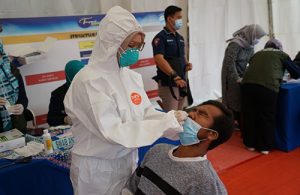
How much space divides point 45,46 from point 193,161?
2.30 m

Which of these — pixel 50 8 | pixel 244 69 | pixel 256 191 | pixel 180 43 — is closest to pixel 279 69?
pixel 244 69

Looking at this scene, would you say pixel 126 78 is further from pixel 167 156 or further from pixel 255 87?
pixel 255 87

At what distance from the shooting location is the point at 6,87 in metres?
2.25

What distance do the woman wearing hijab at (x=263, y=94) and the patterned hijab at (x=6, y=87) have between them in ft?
7.21

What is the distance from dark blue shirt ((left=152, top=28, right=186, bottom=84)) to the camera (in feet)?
10.8

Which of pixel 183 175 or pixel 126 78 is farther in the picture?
pixel 126 78

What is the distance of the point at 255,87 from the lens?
3.13m

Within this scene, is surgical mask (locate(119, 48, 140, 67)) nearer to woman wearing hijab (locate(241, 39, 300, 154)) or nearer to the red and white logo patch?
the red and white logo patch

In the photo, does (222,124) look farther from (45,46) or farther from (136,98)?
(45,46)

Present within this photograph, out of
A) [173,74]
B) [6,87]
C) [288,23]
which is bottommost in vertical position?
[173,74]

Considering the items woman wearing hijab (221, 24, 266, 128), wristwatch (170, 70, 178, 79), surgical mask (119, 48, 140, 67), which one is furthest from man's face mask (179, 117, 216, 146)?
woman wearing hijab (221, 24, 266, 128)

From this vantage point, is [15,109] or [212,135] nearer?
[212,135]

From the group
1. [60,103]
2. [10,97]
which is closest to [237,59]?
[60,103]

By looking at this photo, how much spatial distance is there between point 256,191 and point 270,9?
323cm
